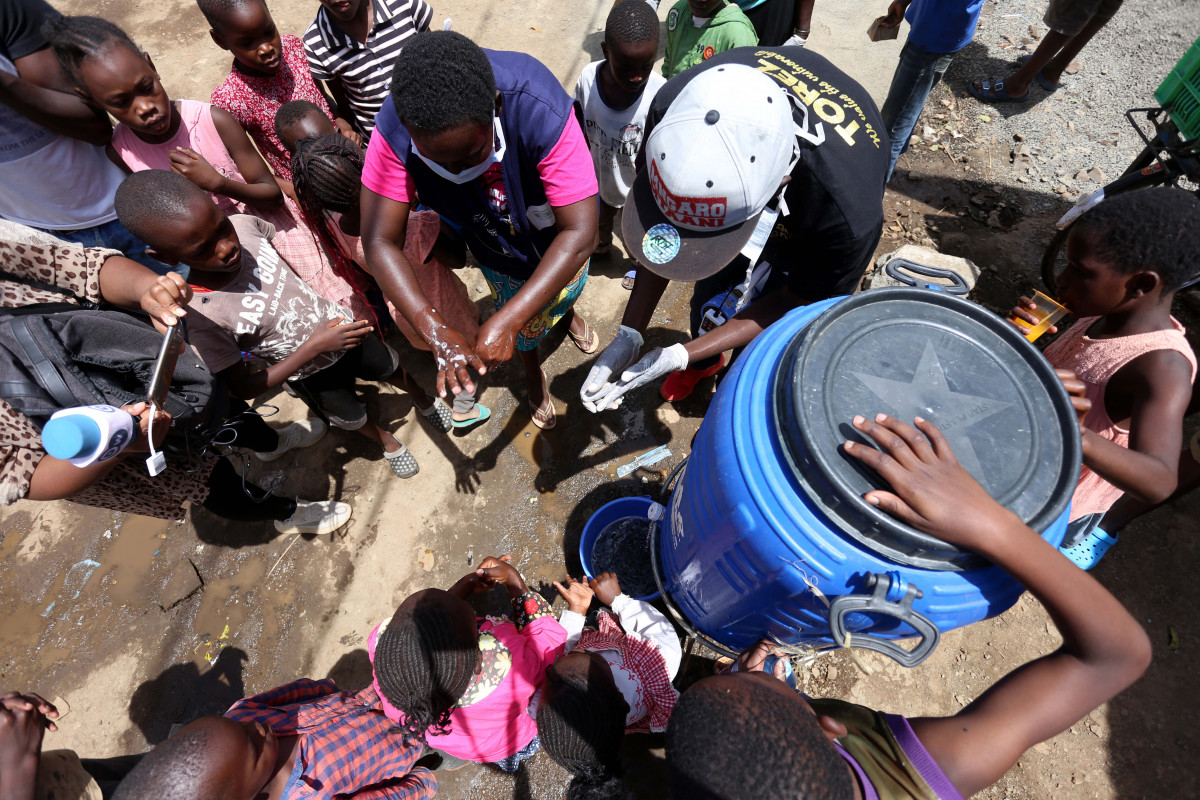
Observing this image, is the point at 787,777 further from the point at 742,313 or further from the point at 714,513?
the point at 742,313

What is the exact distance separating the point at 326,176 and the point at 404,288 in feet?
2.51

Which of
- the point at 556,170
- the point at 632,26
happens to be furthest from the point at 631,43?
the point at 556,170

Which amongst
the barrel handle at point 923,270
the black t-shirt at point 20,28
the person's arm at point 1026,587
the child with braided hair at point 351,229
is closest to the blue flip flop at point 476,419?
the child with braided hair at point 351,229

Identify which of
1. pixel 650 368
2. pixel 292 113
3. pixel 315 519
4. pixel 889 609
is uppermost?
pixel 889 609

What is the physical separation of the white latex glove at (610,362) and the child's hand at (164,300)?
1.56 m

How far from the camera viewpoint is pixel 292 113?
8.44 feet

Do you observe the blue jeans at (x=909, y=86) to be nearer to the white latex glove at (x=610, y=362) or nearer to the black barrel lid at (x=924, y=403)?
the white latex glove at (x=610, y=362)

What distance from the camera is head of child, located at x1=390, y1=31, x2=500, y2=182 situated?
155 cm

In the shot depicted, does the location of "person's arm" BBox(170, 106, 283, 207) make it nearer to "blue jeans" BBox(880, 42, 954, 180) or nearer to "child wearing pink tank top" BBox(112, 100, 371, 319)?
"child wearing pink tank top" BBox(112, 100, 371, 319)

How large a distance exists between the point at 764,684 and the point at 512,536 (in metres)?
1.88

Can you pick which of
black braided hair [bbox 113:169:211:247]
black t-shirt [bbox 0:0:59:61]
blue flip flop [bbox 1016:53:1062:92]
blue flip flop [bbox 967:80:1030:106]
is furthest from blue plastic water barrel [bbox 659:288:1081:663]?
blue flip flop [bbox 1016:53:1062:92]

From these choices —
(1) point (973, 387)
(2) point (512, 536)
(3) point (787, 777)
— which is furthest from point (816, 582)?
(2) point (512, 536)

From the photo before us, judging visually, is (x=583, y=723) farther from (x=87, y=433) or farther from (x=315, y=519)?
(x=315, y=519)

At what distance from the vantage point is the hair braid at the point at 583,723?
1728mm
